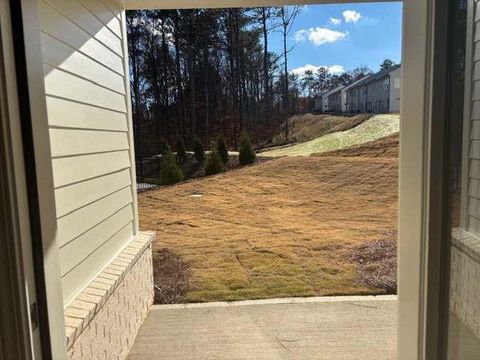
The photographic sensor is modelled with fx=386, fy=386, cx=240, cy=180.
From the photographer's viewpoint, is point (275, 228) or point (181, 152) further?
point (181, 152)

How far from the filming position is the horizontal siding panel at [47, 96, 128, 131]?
159 centimetres

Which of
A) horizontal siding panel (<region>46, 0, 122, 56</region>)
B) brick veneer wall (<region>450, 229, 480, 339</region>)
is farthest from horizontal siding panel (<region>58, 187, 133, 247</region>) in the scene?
brick veneer wall (<region>450, 229, 480, 339</region>)

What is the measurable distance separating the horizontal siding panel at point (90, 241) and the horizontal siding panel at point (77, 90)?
0.66 meters

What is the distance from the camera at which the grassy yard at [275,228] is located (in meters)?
3.87

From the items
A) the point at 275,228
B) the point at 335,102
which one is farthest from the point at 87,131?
the point at 335,102

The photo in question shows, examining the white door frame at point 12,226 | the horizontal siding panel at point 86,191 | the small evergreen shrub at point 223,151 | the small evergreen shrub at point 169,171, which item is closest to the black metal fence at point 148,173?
the small evergreen shrub at point 169,171

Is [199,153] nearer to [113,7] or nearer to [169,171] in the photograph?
[169,171]

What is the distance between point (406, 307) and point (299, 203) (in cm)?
492

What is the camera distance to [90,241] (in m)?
1.98

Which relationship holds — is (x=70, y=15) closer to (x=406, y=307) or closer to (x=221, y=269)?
(x=406, y=307)

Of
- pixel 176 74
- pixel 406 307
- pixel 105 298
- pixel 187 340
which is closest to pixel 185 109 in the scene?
pixel 176 74

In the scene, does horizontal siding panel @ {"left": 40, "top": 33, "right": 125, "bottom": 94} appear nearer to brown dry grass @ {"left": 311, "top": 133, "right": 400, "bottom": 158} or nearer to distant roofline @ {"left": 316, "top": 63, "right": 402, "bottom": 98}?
distant roofline @ {"left": 316, "top": 63, "right": 402, "bottom": 98}

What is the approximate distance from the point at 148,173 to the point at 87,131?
4461 millimetres

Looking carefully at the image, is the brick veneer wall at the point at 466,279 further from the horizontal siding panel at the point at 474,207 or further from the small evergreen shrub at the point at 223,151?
the small evergreen shrub at the point at 223,151
